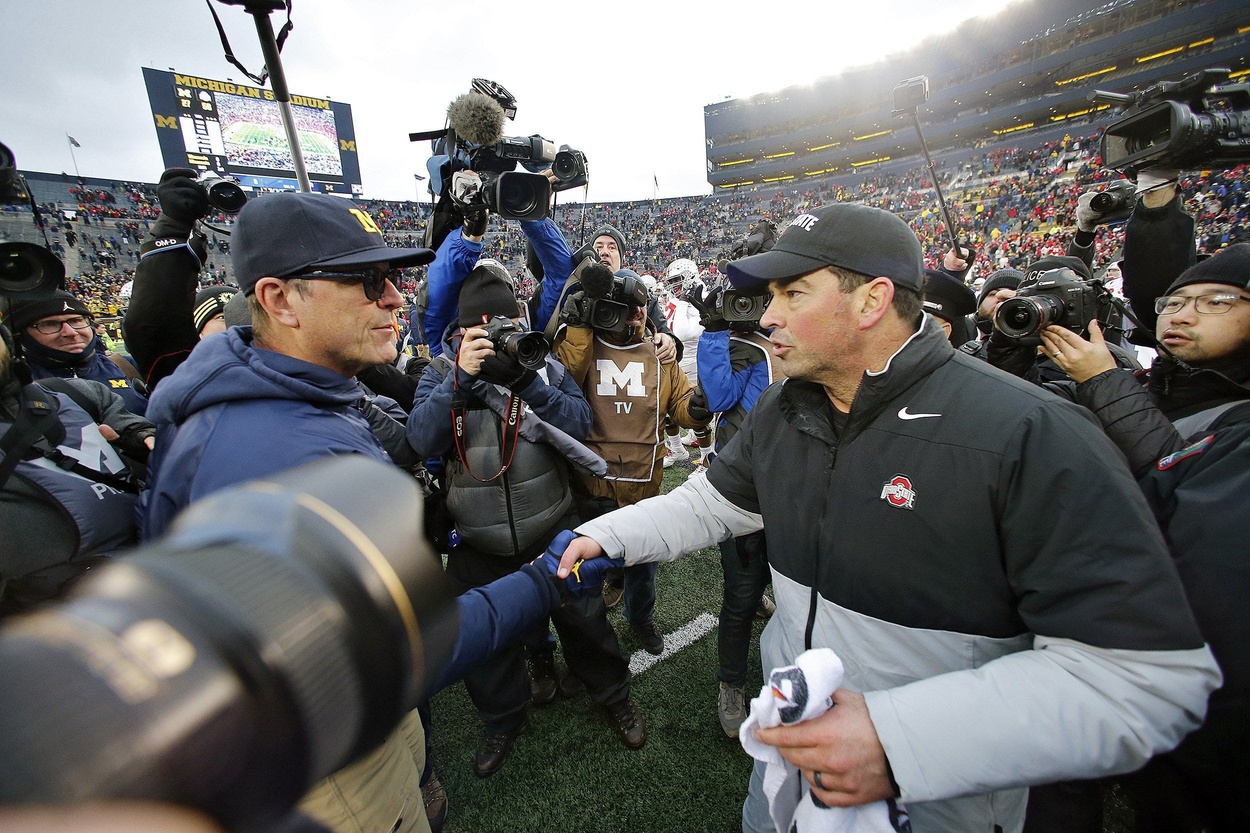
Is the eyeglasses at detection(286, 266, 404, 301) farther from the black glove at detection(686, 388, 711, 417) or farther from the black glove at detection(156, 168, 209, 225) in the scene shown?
the black glove at detection(686, 388, 711, 417)

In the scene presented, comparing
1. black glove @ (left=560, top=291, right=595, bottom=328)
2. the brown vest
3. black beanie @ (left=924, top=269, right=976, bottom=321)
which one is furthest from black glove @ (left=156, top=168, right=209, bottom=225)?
black beanie @ (left=924, top=269, right=976, bottom=321)

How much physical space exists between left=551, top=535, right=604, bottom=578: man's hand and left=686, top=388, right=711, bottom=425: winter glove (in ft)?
5.48

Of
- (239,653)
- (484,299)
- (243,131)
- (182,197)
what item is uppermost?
(243,131)

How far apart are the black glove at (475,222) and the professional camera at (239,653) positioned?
258cm

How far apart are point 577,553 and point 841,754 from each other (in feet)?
2.90

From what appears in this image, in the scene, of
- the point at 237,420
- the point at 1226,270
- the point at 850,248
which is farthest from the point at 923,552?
the point at 1226,270

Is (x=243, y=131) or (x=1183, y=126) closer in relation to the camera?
(x=1183, y=126)

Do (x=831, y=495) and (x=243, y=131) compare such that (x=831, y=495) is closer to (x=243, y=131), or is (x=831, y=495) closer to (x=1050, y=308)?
(x=1050, y=308)

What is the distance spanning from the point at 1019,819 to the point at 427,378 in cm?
290

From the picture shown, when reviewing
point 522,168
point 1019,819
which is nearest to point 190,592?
point 1019,819

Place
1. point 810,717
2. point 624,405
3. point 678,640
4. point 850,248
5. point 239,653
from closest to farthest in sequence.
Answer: point 239,653 → point 810,717 → point 850,248 → point 624,405 → point 678,640

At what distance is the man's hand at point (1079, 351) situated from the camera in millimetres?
1944

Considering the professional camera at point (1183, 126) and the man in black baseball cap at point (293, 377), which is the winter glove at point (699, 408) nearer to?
the man in black baseball cap at point (293, 377)

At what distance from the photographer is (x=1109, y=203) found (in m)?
3.12
